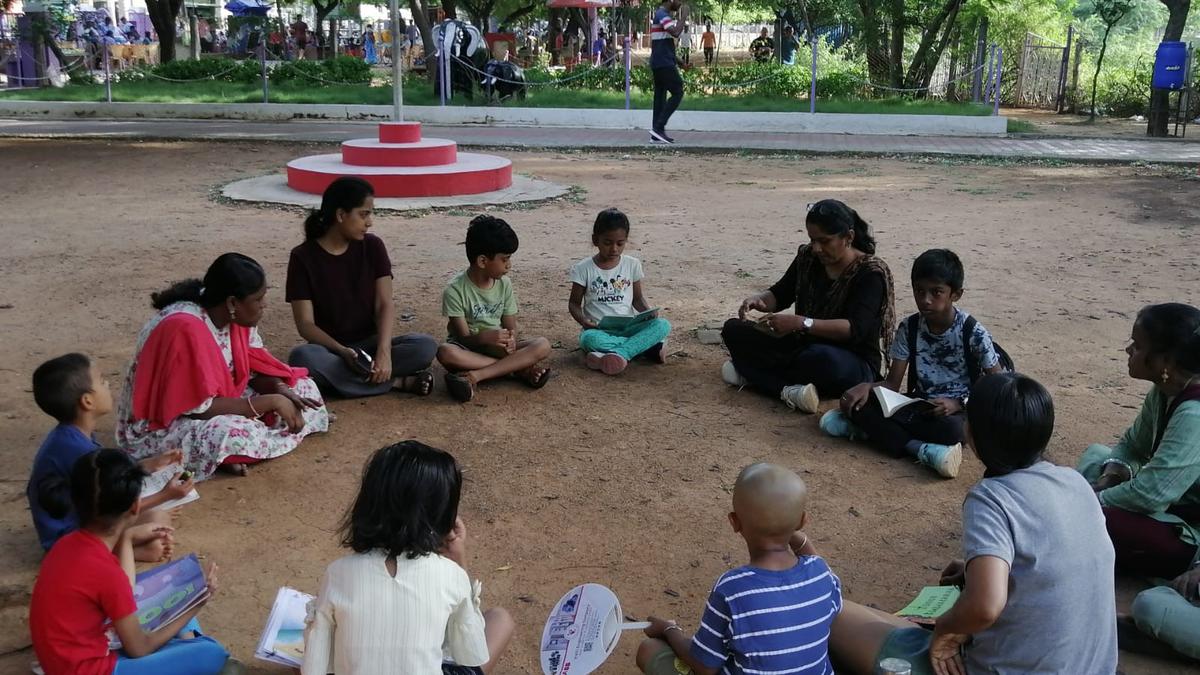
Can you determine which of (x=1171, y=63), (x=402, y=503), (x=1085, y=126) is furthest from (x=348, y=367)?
(x=1085, y=126)

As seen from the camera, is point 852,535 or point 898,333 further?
point 898,333

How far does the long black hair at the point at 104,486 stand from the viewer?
2.47 metres

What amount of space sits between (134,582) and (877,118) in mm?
16254

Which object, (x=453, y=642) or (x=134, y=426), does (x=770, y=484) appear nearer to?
(x=453, y=642)

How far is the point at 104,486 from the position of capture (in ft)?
8.07

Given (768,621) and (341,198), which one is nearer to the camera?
(768,621)

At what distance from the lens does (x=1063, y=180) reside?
1192cm

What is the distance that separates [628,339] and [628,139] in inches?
434

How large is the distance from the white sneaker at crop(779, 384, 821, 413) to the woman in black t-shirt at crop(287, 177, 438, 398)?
1653 mm

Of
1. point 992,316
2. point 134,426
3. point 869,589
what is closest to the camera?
point 869,589

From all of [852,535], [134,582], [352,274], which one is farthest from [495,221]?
[134,582]

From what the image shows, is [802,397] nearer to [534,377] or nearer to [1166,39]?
[534,377]

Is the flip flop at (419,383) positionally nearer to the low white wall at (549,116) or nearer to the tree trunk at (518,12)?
the low white wall at (549,116)

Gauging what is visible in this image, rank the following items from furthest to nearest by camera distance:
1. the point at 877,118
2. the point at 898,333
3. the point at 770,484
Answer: the point at 877,118 → the point at 898,333 → the point at 770,484
